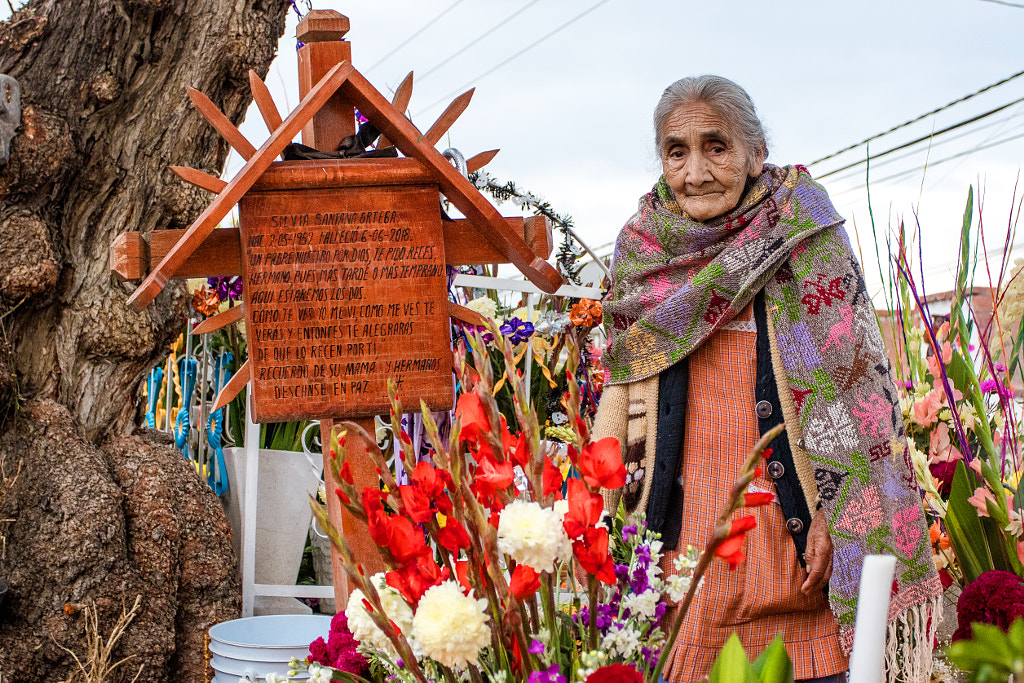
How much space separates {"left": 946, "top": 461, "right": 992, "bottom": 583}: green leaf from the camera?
1731 mm

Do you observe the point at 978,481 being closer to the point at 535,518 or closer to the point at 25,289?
the point at 535,518

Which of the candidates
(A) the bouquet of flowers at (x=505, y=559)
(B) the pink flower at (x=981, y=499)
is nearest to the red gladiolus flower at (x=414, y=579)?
(A) the bouquet of flowers at (x=505, y=559)

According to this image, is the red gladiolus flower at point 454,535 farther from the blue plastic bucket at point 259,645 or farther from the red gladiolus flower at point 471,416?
the blue plastic bucket at point 259,645

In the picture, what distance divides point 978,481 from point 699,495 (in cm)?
75

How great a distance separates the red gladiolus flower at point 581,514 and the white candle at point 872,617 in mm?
276

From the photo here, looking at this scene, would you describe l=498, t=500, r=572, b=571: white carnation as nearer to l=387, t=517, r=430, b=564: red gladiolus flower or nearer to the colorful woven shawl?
l=387, t=517, r=430, b=564: red gladiolus flower

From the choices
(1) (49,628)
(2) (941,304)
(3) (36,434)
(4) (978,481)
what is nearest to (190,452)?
(3) (36,434)

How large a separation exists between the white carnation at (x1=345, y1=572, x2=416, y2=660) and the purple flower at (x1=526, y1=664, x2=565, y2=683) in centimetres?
13

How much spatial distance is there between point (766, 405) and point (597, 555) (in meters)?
0.90

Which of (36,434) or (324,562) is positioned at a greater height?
(36,434)

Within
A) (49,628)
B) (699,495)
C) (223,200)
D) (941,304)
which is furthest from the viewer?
(941,304)

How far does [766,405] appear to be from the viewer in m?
1.55

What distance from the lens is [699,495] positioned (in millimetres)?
1590

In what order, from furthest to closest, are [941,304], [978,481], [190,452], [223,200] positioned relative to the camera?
[941,304] → [190,452] → [978,481] → [223,200]
